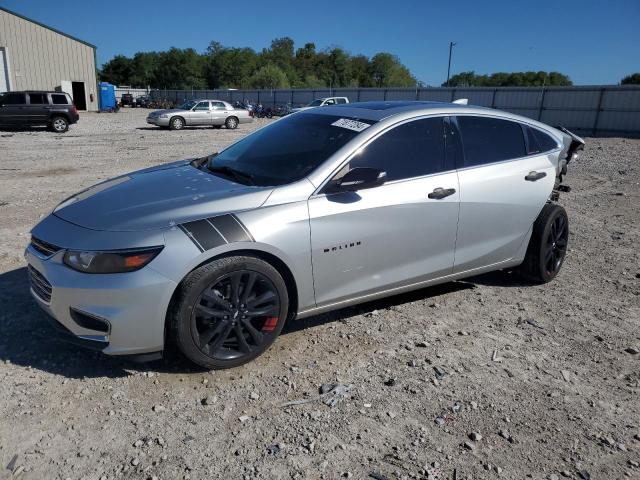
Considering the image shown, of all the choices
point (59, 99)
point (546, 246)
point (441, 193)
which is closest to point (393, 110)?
point (441, 193)

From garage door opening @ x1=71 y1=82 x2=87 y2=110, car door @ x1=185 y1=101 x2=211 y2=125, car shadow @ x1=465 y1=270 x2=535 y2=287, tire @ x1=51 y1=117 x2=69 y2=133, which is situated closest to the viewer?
car shadow @ x1=465 y1=270 x2=535 y2=287

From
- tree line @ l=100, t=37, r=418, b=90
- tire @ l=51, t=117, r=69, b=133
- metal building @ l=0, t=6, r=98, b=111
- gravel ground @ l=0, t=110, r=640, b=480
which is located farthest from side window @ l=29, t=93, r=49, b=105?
tree line @ l=100, t=37, r=418, b=90

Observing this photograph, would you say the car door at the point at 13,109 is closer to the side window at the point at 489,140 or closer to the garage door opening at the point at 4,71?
the garage door opening at the point at 4,71

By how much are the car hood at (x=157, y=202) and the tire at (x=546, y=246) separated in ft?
8.78

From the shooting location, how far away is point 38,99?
2084cm

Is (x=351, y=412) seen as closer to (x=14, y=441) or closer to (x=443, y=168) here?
(x=14, y=441)

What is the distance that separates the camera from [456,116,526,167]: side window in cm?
406

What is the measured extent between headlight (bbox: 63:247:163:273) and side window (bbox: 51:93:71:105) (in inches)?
857

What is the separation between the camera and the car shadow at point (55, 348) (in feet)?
10.4

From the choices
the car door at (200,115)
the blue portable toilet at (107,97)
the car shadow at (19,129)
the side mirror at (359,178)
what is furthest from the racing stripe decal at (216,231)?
the blue portable toilet at (107,97)

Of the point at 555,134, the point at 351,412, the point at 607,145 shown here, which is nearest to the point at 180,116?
the point at 607,145

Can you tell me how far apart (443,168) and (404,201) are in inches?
20.9

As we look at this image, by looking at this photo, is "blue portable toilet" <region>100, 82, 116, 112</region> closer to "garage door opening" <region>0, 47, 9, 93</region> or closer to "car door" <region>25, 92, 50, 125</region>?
"garage door opening" <region>0, 47, 9, 93</region>

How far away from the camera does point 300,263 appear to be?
3.23 meters
